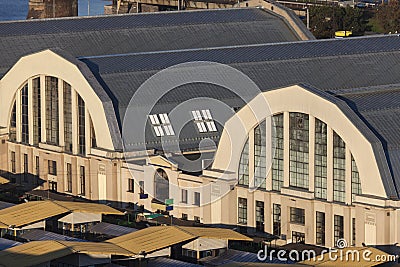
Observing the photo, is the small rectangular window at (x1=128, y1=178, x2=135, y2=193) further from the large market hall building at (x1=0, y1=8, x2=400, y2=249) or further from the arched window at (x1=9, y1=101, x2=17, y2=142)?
the arched window at (x1=9, y1=101, x2=17, y2=142)

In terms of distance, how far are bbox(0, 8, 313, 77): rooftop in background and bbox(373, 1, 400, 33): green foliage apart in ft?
106

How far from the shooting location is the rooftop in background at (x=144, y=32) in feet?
261

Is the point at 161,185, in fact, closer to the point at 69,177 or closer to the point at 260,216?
the point at 260,216

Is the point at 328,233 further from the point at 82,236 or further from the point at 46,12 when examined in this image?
the point at 46,12

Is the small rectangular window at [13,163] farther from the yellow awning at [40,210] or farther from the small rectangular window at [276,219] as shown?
the small rectangular window at [276,219]

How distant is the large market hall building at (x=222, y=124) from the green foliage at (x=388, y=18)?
1274 inches

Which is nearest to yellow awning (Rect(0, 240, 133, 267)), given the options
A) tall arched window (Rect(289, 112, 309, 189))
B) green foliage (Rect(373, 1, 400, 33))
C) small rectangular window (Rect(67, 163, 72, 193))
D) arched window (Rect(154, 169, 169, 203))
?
tall arched window (Rect(289, 112, 309, 189))

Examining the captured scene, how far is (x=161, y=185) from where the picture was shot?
60.2 metres

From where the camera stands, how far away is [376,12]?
12656 centimetres

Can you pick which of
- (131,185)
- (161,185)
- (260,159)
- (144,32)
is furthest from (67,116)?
(144,32)

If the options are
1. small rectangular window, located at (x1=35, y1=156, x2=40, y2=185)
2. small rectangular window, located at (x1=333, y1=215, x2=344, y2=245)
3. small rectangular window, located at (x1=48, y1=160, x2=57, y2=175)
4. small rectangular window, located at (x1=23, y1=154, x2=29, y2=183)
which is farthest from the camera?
small rectangular window, located at (x1=23, y1=154, x2=29, y2=183)

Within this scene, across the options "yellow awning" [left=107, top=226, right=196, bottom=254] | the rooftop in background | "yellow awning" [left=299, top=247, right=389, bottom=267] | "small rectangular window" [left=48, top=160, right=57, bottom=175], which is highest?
the rooftop in background

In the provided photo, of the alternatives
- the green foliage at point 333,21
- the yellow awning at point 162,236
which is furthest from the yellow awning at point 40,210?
the green foliage at point 333,21

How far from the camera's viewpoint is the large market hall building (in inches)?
2109
